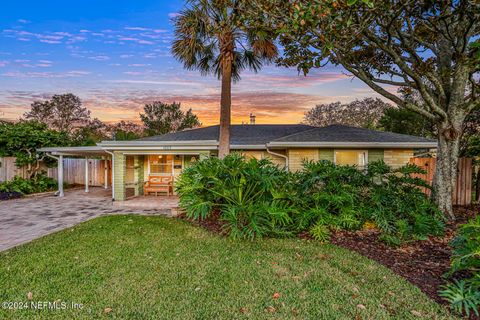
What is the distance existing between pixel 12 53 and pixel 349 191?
1527 cm

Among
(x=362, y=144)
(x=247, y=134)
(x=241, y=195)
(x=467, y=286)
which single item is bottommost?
(x=467, y=286)

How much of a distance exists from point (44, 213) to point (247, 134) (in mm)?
8833

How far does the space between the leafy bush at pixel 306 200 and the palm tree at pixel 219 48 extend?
2985 millimetres

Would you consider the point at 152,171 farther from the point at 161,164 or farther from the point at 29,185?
the point at 29,185

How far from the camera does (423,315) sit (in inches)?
110

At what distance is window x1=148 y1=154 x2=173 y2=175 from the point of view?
12.8 m

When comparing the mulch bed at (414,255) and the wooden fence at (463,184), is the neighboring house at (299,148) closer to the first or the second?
the wooden fence at (463,184)

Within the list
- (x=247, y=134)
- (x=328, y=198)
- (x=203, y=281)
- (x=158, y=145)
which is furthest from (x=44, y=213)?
→ (x=328, y=198)

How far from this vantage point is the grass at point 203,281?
9.36 ft

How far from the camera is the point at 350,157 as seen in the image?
1038cm

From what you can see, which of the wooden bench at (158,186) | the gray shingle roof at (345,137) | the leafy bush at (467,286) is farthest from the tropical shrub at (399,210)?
the wooden bench at (158,186)

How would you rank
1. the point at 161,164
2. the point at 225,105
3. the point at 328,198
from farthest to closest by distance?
1. the point at 161,164
2. the point at 225,105
3. the point at 328,198

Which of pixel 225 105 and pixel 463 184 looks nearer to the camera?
pixel 463 184

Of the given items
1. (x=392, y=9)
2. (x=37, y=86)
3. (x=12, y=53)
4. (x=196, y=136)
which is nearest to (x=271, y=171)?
(x=392, y=9)
